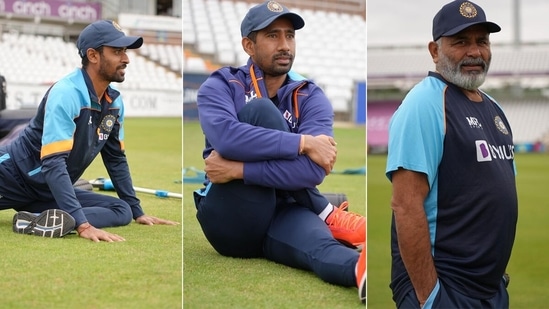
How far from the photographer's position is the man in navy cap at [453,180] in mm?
1868

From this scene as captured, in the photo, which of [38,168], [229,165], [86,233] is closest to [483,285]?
[229,165]

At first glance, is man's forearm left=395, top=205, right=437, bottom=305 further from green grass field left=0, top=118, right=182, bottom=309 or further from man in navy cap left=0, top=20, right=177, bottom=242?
man in navy cap left=0, top=20, right=177, bottom=242

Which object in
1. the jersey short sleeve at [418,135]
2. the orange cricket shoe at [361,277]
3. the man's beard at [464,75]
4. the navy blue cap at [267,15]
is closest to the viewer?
the jersey short sleeve at [418,135]

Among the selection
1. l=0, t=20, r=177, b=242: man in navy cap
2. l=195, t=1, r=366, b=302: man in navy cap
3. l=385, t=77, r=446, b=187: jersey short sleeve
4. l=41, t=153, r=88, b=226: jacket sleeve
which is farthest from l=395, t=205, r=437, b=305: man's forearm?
l=41, t=153, r=88, b=226: jacket sleeve

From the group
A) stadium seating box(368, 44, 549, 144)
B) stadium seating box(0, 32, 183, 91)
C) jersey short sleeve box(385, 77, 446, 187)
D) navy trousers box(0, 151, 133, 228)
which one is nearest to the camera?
jersey short sleeve box(385, 77, 446, 187)

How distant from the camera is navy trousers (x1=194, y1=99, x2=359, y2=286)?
2.40m

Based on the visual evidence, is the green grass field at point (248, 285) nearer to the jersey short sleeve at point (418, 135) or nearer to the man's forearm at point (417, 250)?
the man's forearm at point (417, 250)

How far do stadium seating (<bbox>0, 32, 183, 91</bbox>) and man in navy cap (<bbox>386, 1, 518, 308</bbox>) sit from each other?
952cm

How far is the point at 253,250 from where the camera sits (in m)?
2.67

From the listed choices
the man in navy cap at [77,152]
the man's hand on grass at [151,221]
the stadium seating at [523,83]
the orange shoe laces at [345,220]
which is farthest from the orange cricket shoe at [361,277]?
the stadium seating at [523,83]

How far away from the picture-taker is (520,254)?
15.7ft

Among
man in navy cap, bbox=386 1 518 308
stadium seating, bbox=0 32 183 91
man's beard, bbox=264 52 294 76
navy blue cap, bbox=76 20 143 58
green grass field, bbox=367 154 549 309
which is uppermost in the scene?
stadium seating, bbox=0 32 183 91

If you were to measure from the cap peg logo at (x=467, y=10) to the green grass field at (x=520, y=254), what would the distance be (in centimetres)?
127

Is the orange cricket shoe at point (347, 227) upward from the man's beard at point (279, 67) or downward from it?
downward
